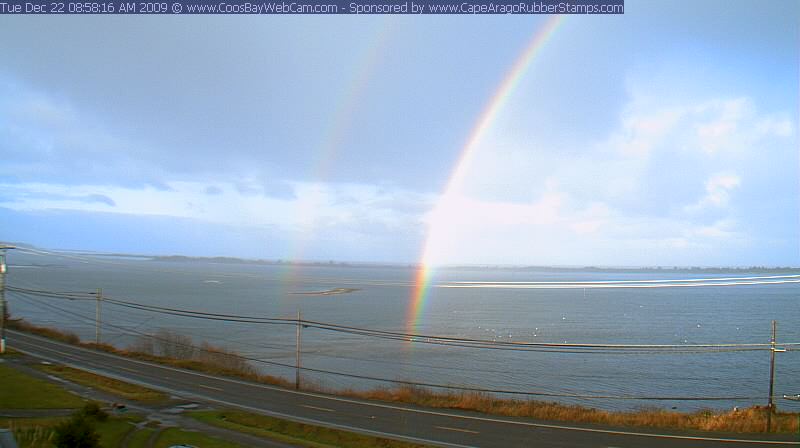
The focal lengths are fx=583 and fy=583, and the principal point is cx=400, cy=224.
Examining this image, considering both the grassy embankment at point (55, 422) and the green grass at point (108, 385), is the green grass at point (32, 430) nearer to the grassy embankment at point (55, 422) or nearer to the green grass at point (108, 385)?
the grassy embankment at point (55, 422)

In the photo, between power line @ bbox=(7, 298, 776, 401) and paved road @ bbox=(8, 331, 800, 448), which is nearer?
paved road @ bbox=(8, 331, 800, 448)

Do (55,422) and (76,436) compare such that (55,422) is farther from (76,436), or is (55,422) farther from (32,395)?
→ (76,436)

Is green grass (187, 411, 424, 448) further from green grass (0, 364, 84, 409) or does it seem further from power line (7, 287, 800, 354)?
power line (7, 287, 800, 354)

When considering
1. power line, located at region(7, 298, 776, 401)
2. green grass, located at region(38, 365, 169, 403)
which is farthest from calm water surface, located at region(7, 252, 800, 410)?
green grass, located at region(38, 365, 169, 403)

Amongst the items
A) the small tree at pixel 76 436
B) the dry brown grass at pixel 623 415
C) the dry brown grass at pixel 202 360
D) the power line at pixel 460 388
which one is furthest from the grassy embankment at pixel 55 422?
the power line at pixel 460 388

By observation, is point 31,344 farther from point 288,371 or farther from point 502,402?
point 502,402
